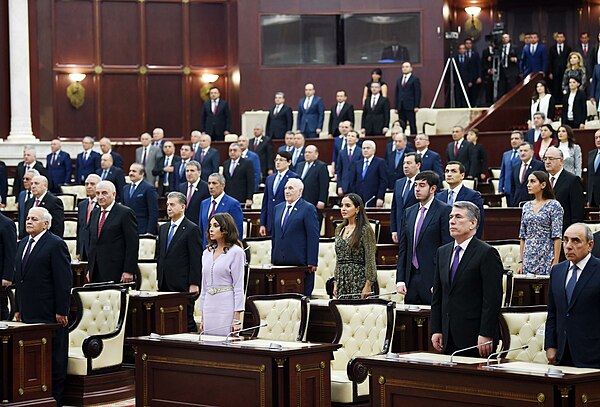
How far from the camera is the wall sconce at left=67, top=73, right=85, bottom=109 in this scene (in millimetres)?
23922

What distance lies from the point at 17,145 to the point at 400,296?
45.5ft

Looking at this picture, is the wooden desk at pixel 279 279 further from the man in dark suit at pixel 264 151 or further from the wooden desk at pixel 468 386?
the man in dark suit at pixel 264 151

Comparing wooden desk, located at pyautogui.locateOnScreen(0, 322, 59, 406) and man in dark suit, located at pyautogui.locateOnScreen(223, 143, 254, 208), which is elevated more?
man in dark suit, located at pyautogui.locateOnScreen(223, 143, 254, 208)

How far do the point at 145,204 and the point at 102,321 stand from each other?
4.03 meters

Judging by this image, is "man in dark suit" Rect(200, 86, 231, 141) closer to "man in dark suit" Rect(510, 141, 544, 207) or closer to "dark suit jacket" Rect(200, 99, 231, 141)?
Answer: "dark suit jacket" Rect(200, 99, 231, 141)

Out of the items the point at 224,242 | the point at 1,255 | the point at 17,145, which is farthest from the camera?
the point at 17,145

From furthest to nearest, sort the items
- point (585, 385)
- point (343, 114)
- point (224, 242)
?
point (343, 114), point (224, 242), point (585, 385)

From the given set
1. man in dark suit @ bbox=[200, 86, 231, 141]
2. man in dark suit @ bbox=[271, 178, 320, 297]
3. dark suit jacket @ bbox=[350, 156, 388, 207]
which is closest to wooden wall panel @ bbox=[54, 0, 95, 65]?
man in dark suit @ bbox=[200, 86, 231, 141]

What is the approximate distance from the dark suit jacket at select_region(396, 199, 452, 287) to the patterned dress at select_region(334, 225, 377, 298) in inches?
9.8

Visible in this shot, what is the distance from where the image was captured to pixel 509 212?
13492mm

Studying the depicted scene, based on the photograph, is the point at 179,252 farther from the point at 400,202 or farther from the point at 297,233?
the point at 400,202

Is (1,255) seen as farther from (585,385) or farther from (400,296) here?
(585,385)

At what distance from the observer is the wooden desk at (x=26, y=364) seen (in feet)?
29.4

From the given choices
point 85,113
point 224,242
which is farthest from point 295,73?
point 224,242
